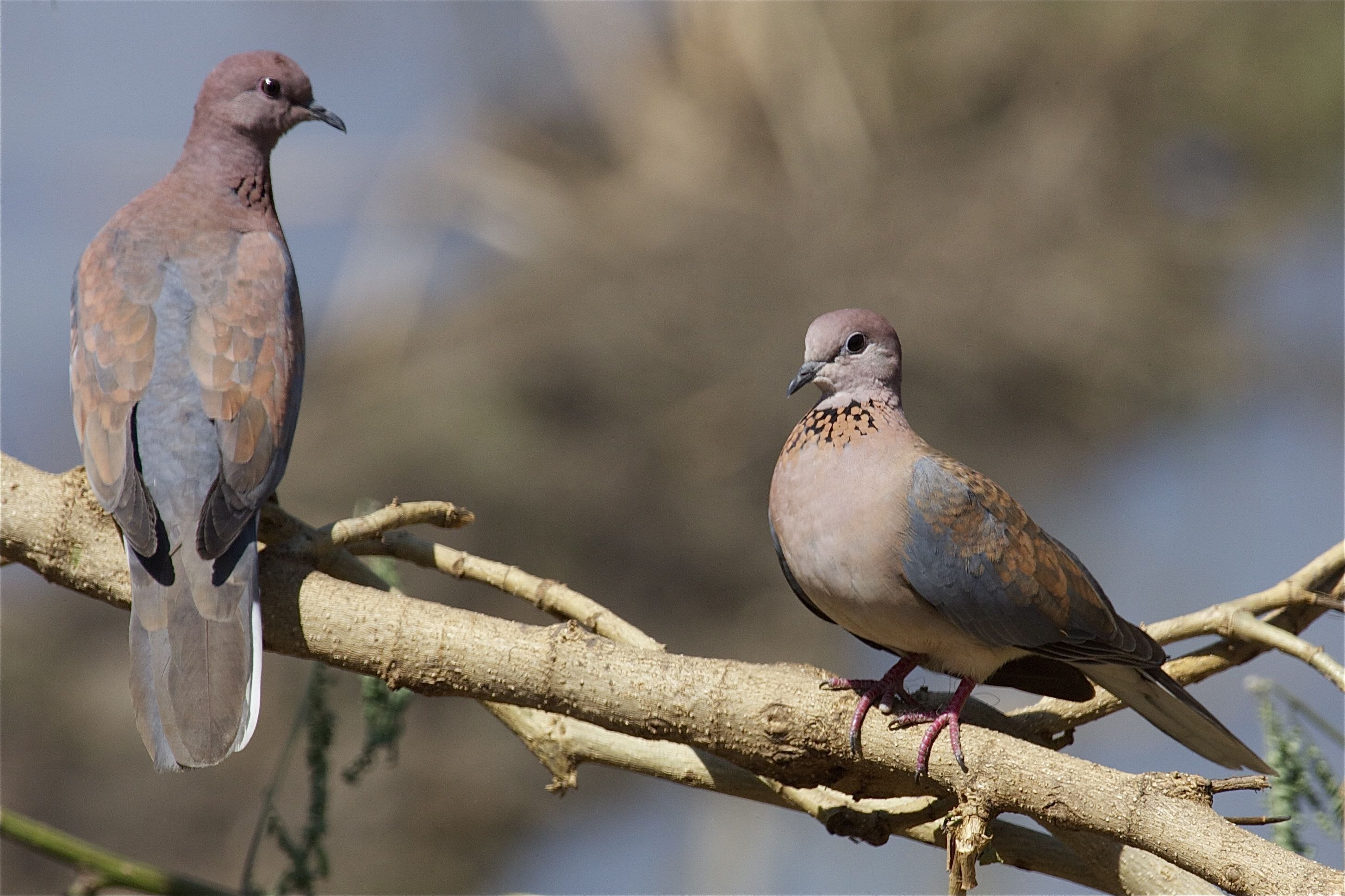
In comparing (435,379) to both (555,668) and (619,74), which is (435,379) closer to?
(619,74)

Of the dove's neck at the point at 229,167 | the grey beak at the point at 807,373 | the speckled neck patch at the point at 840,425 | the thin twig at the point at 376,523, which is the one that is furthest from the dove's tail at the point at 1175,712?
the dove's neck at the point at 229,167

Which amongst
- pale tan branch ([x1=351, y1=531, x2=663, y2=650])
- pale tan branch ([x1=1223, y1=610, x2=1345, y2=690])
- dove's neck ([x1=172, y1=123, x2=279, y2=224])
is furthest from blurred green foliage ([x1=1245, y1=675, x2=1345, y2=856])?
dove's neck ([x1=172, y1=123, x2=279, y2=224])

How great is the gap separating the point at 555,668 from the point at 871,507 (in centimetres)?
70

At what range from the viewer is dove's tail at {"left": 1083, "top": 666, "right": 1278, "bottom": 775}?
2457 mm

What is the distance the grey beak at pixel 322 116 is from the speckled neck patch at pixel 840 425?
1.50m

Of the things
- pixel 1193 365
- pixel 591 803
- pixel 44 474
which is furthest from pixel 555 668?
pixel 1193 365

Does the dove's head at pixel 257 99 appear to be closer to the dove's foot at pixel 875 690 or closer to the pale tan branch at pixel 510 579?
the pale tan branch at pixel 510 579

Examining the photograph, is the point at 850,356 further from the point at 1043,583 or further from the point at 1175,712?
the point at 1175,712

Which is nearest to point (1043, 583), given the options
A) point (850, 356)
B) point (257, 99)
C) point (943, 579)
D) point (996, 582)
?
point (996, 582)

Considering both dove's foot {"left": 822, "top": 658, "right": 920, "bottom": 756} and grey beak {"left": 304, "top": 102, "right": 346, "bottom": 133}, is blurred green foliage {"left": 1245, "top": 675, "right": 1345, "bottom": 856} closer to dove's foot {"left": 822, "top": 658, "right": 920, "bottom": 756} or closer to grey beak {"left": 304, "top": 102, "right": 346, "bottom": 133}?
dove's foot {"left": 822, "top": 658, "right": 920, "bottom": 756}

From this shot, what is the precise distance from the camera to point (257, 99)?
310 cm

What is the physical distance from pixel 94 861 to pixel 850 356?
5.94ft

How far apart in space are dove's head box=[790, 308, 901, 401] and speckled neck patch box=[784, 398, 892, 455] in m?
0.07

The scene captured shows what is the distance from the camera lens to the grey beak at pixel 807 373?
2.70 meters
